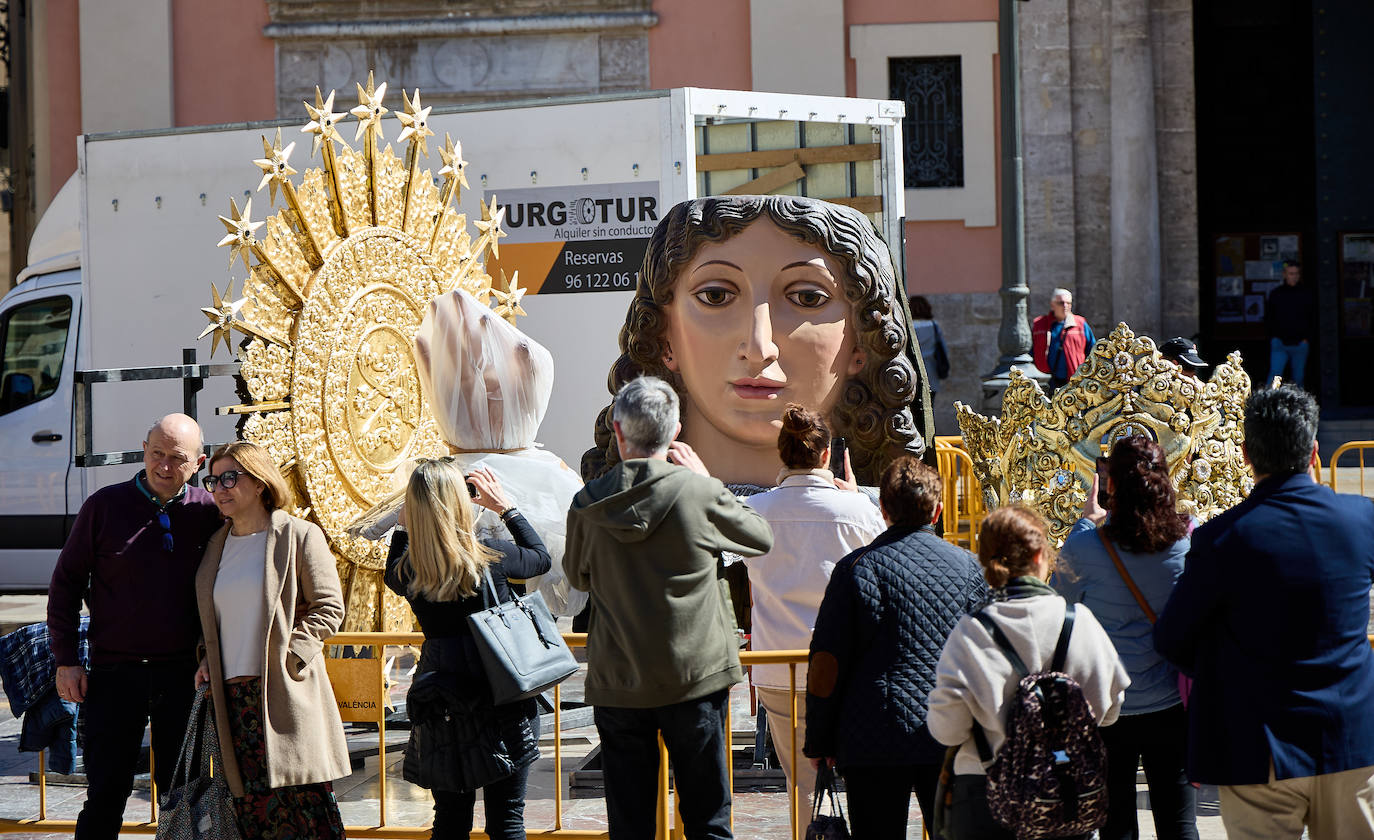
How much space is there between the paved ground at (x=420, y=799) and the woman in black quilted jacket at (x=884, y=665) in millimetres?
1480

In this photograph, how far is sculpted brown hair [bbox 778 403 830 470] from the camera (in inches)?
193

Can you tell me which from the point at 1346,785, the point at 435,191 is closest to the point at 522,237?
the point at 435,191

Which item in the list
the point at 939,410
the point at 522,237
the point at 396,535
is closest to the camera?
the point at 396,535

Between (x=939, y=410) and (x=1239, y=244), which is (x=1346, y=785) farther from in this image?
(x=1239, y=244)

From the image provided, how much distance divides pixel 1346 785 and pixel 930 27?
45.8 ft

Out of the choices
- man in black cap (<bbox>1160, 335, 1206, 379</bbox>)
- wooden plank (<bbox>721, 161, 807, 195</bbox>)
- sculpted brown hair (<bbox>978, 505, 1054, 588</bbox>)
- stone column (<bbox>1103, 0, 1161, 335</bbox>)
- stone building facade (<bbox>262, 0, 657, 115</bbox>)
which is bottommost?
sculpted brown hair (<bbox>978, 505, 1054, 588</bbox>)

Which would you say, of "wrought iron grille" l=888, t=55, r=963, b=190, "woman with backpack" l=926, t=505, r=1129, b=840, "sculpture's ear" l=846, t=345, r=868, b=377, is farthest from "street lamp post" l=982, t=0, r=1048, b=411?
"woman with backpack" l=926, t=505, r=1129, b=840

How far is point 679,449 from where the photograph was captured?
16.4ft

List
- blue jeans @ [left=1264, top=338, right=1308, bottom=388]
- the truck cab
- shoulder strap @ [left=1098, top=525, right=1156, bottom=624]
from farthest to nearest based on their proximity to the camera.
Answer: blue jeans @ [left=1264, top=338, right=1308, bottom=388]
the truck cab
shoulder strap @ [left=1098, top=525, right=1156, bottom=624]

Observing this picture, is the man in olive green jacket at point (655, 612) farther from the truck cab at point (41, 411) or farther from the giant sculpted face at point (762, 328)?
the truck cab at point (41, 411)

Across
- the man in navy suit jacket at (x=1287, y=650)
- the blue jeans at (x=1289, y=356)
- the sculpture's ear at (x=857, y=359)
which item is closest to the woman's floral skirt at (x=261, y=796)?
the man in navy suit jacket at (x=1287, y=650)

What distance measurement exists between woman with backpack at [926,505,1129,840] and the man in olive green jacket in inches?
29.3

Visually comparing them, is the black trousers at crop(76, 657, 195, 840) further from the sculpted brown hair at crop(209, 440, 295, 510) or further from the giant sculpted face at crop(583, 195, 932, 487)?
the giant sculpted face at crop(583, 195, 932, 487)

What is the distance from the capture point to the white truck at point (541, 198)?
9320mm
